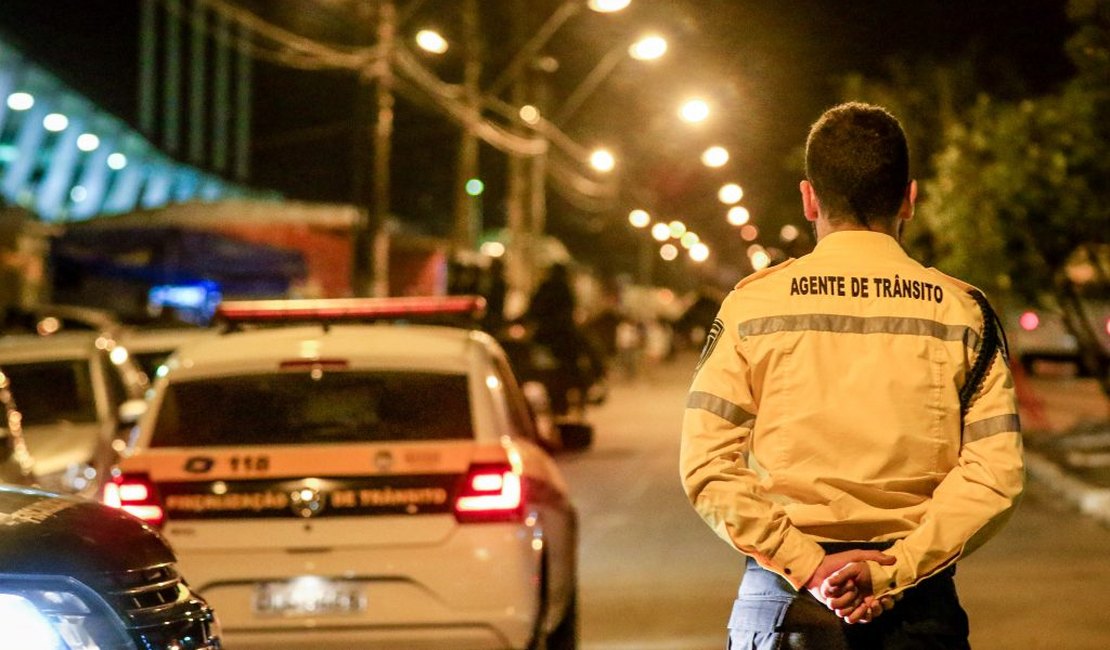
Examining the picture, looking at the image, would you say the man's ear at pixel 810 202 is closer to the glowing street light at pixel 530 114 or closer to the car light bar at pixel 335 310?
the car light bar at pixel 335 310

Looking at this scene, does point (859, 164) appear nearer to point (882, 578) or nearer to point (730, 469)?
point (730, 469)

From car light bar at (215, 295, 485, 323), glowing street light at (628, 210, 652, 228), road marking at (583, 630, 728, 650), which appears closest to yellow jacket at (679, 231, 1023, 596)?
car light bar at (215, 295, 485, 323)

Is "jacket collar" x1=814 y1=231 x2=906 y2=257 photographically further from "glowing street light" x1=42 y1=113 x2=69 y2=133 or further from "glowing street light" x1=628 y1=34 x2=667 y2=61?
"glowing street light" x1=42 y1=113 x2=69 y2=133

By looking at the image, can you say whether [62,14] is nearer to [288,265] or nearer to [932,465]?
[288,265]

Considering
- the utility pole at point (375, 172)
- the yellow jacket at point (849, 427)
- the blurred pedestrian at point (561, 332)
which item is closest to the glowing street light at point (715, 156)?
the blurred pedestrian at point (561, 332)

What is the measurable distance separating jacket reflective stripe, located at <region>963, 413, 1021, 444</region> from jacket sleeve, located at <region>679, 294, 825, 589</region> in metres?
0.39

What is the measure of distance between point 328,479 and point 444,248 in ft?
98.2

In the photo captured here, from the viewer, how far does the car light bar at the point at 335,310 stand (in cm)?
749

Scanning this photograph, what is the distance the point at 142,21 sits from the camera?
58.4 metres

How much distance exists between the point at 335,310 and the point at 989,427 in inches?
186

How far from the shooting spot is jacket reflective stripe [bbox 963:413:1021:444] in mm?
3221

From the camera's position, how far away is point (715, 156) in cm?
3553

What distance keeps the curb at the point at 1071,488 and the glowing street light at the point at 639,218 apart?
22832mm

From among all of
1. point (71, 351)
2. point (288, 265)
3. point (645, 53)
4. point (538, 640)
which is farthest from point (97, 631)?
point (288, 265)
